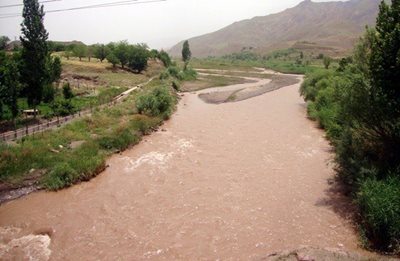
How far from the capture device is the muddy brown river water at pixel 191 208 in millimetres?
12172

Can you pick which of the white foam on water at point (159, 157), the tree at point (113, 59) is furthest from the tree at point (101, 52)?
the white foam on water at point (159, 157)

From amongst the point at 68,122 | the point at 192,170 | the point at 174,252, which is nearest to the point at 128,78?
the point at 68,122

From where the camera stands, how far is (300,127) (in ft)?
94.4

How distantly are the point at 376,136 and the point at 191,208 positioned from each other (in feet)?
27.4

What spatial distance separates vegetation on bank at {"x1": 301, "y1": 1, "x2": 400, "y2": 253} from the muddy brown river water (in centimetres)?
107

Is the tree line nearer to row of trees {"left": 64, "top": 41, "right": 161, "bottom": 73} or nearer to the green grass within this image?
the green grass

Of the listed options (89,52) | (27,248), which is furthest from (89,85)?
(27,248)

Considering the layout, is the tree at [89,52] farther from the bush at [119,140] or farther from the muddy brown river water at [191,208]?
the muddy brown river water at [191,208]

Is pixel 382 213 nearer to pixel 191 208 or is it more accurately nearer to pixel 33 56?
pixel 191 208

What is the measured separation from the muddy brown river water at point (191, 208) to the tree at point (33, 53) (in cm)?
1244

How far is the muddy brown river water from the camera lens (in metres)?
12.2

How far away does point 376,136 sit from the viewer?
14898mm

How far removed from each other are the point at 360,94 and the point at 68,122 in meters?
20.3

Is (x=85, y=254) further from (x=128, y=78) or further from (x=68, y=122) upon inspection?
(x=128, y=78)
